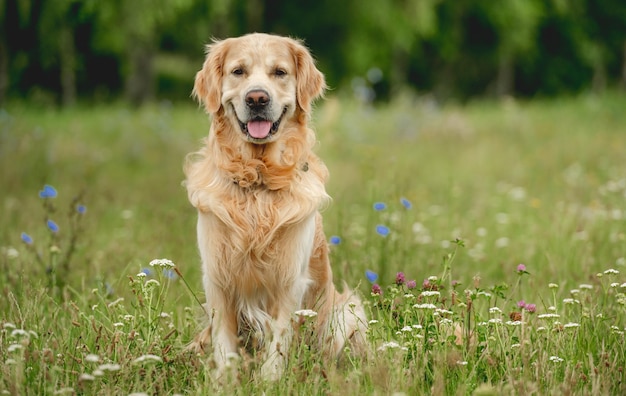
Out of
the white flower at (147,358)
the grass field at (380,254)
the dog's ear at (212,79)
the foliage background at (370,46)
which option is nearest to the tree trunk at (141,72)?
the foliage background at (370,46)

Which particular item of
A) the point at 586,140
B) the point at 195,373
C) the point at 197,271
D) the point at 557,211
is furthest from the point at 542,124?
the point at 195,373

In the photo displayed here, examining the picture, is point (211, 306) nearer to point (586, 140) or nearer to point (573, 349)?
point (573, 349)

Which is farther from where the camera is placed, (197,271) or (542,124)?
(542,124)

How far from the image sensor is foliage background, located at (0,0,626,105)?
52.6ft

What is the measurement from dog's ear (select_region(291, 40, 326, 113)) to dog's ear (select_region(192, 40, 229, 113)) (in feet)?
1.18

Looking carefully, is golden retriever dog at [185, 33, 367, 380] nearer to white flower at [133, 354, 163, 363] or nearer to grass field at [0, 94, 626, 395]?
grass field at [0, 94, 626, 395]

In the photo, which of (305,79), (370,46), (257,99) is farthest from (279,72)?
(370,46)

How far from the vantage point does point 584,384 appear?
9.86 feet

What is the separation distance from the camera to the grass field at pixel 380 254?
2945 millimetres

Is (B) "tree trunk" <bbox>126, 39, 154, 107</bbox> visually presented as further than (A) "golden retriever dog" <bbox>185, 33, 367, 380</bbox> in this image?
Yes

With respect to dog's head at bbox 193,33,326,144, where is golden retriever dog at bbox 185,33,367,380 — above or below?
below

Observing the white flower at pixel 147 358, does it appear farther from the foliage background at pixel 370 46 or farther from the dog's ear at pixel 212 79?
the foliage background at pixel 370 46

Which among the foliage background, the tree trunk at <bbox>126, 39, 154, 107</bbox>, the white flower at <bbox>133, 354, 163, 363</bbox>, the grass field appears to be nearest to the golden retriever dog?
the grass field

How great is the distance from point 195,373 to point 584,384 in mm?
1558
